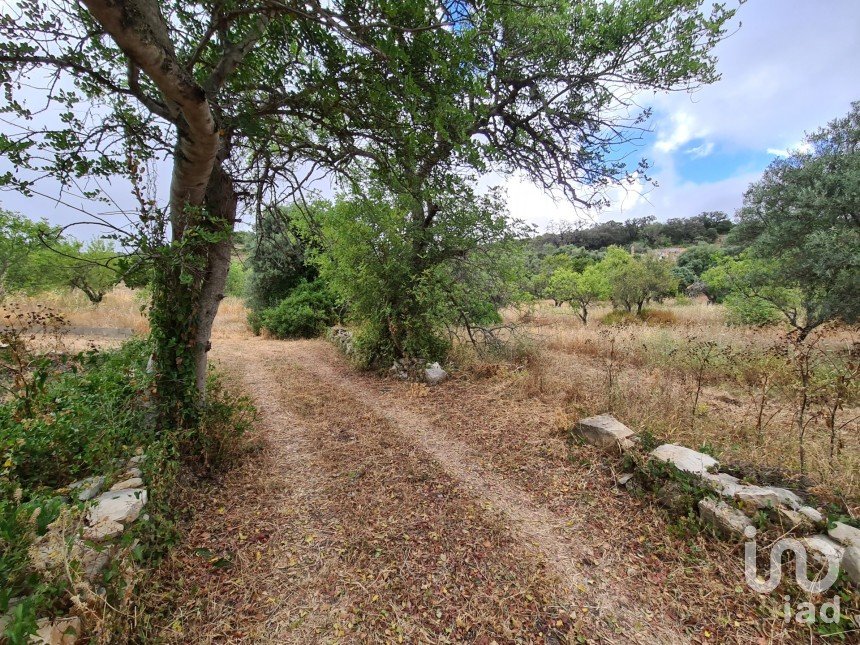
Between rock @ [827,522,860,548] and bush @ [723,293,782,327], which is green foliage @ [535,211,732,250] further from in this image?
rock @ [827,522,860,548]

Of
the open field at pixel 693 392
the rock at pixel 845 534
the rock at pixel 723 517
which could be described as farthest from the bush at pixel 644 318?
the rock at pixel 845 534

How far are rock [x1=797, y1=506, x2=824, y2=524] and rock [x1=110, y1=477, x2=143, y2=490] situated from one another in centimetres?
499

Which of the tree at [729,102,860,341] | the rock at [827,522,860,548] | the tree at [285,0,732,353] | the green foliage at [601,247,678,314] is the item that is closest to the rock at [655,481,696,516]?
the rock at [827,522,860,548]

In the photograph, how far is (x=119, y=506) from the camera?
7.39 feet

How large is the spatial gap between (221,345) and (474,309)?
28.5ft

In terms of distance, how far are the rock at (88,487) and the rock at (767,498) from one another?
4.81 m

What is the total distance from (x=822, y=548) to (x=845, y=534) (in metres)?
0.20

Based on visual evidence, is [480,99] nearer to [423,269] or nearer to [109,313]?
[423,269]

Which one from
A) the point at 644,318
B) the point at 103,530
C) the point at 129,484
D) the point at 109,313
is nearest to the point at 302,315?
the point at 109,313

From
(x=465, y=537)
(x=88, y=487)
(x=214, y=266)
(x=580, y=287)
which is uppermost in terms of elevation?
(x=214, y=266)

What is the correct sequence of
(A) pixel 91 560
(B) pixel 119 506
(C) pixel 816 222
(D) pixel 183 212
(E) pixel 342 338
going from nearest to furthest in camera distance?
1. (A) pixel 91 560
2. (B) pixel 119 506
3. (D) pixel 183 212
4. (C) pixel 816 222
5. (E) pixel 342 338

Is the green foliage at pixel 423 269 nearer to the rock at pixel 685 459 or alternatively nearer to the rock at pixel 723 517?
the rock at pixel 685 459

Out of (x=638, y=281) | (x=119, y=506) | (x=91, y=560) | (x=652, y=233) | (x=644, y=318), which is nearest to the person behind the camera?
(x=91, y=560)

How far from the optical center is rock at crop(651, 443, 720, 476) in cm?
312
